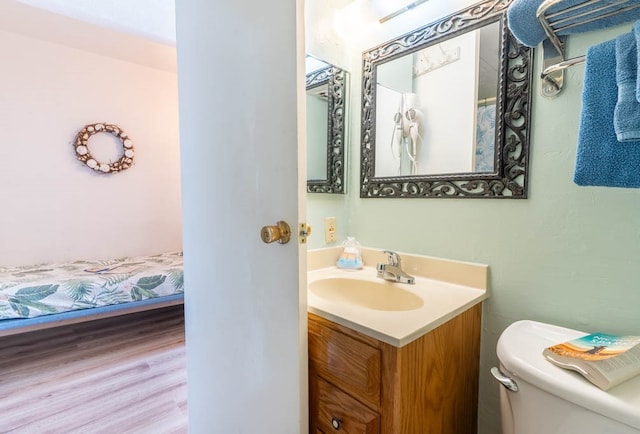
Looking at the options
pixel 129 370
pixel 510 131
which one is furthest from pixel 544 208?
pixel 129 370

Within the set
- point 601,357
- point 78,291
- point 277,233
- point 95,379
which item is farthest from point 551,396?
point 78,291

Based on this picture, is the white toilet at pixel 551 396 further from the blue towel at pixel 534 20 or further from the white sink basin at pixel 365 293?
the blue towel at pixel 534 20

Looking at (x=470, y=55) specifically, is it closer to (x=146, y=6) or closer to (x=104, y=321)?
(x=146, y=6)

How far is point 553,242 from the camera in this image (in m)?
0.89

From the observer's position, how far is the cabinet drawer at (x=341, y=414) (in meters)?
0.75

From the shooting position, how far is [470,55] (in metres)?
1.04

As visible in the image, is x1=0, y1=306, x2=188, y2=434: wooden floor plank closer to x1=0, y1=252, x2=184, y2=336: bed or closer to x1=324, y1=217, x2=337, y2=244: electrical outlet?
x1=0, y1=252, x2=184, y2=336: bed

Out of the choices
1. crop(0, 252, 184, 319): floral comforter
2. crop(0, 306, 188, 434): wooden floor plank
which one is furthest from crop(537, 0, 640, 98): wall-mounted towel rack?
crop(0, 252, 184, 319): floral comforter

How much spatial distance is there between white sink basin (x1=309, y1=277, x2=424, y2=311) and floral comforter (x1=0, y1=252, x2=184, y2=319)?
182 centimetres

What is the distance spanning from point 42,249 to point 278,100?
330 centimetres

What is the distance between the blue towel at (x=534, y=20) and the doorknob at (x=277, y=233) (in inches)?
31.5

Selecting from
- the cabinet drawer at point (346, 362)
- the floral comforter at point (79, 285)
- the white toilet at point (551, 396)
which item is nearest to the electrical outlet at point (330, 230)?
the cabinet drawer at point (346, 362)

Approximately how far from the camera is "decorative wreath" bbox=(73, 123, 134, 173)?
2.93 meters

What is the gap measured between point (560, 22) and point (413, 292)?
0.84m
